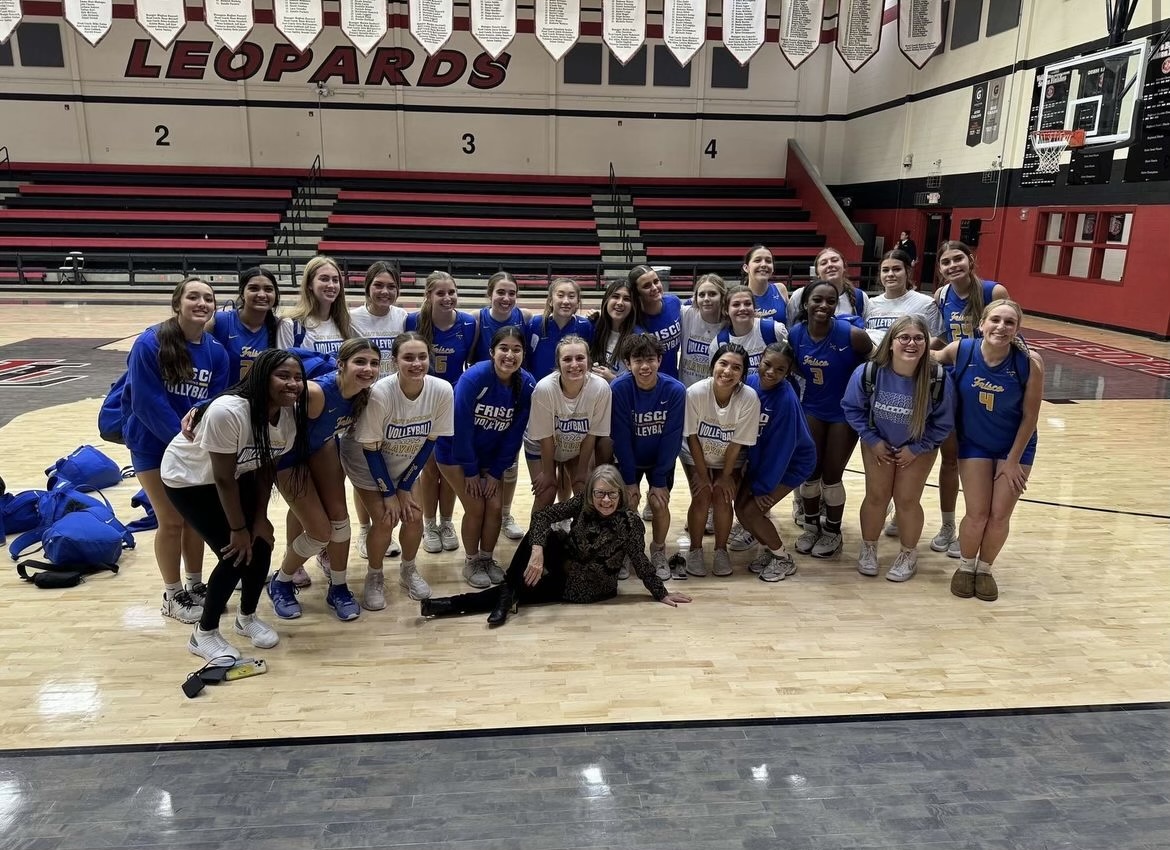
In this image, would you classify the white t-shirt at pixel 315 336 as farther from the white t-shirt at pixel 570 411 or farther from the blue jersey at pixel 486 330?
the white t-shirt at pixel 570 411

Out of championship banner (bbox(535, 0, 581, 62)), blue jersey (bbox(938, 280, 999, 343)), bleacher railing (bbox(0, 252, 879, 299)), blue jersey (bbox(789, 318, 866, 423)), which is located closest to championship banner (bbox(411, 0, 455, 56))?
championship banner (bbox(535, 0, 581, 62))

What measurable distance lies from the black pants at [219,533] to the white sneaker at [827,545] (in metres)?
2.76

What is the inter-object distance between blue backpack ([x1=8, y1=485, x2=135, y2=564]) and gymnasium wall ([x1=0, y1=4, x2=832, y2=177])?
1570 cm

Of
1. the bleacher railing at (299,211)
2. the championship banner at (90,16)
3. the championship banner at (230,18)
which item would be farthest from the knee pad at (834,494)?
the bleacher railing at (299,211)

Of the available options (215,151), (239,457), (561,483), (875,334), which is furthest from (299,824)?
(215,151)

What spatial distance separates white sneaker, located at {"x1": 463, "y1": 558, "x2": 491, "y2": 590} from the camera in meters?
3.70

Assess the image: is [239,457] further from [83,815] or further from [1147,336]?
[1147,336]

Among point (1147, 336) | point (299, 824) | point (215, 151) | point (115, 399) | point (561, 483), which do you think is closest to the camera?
point (299, 824)

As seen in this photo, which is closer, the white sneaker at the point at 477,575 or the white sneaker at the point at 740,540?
the white sneaker at the point at 477,575

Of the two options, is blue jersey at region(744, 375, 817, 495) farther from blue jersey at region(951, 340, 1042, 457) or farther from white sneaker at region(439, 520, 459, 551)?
white sneaker at region(439, 520, 459, 551)

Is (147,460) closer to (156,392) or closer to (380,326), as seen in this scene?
(156,392)

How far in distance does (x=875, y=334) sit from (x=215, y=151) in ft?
62.3

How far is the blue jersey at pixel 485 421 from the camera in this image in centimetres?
350

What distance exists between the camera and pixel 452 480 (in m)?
3.62
